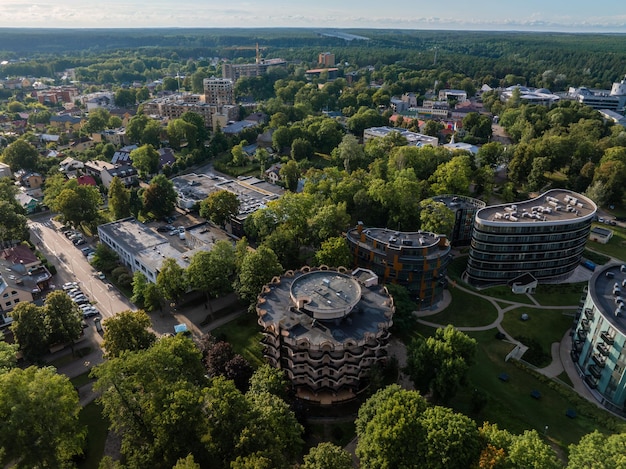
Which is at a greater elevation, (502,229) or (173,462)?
(502,229)

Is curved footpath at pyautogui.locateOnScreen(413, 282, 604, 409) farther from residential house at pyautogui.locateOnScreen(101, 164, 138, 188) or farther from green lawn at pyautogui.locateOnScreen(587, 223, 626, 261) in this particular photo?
residential house at pyautogui.locateOnScreen(101, 164, 138, 188)

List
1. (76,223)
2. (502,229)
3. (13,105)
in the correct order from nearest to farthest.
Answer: (502,229) → (76,223) → (13,105)

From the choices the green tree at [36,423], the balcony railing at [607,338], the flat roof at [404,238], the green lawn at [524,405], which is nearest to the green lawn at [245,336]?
the green tree at [36,423]

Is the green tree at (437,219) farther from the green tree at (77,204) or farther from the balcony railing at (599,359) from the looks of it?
the green tree at (77,204)

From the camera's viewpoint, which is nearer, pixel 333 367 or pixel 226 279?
pixel 333 367

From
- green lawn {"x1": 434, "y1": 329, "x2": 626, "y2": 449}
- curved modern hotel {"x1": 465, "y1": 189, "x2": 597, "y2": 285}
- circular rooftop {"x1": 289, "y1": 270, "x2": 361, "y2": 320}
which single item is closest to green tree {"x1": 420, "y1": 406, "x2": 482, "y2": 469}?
green lawn {"x1": 434, "y1": 329, "x2": 626, "y2": 449}

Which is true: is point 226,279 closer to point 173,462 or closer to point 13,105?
point 173,462

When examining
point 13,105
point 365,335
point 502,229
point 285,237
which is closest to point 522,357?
point 502,229
